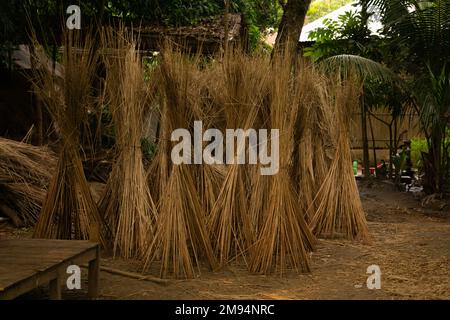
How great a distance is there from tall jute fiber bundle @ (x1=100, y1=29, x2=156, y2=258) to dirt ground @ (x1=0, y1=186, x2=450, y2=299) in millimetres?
185

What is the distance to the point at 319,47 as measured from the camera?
8.27m

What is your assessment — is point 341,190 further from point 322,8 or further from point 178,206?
point 322,8

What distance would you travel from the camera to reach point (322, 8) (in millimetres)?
23453

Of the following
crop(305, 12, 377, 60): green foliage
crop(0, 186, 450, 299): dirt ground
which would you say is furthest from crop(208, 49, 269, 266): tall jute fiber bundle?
crop(305, 12, 377, 60): green foliage

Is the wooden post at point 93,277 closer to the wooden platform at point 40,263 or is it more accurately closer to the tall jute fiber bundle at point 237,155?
the wooden platform at point 40,263

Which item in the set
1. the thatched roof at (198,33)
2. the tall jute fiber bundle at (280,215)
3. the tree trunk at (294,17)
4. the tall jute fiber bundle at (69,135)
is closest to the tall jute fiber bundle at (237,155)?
the tall jute fiber bundle at (280,215)

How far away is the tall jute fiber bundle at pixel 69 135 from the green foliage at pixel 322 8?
20173mm

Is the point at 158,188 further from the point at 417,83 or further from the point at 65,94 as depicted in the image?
the point at 417,83

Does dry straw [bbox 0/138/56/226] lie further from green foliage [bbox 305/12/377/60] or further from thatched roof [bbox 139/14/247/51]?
green foliage [bbox 305/12/377/60]

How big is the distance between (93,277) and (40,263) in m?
0.49

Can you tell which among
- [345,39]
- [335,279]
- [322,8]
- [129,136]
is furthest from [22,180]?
[322,8]

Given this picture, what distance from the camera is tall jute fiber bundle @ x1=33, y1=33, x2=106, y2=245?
330 centimetres

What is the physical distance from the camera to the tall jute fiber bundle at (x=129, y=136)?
3553 mm
